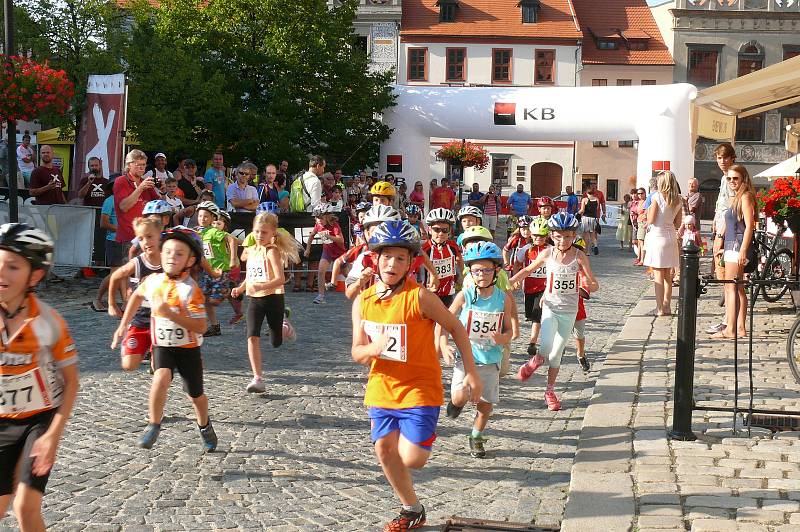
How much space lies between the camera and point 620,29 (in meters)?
62.2

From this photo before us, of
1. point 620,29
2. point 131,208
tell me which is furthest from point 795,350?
point 620,29

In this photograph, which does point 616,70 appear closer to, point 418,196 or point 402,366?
point 418,196

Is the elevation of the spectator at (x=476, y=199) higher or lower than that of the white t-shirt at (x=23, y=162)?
lower

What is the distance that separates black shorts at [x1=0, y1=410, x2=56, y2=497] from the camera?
14.0ft

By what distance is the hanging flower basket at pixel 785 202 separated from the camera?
445 inches

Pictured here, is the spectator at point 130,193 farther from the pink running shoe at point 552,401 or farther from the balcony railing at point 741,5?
the balcony railing at point 741,5

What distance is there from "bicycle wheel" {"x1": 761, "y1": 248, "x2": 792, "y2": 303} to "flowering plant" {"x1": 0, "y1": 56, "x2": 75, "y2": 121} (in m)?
10.0

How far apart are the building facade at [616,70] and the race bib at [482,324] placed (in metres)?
53.2

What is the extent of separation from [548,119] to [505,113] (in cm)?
107

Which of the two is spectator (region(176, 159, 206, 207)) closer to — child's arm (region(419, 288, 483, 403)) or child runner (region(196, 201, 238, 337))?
child runner (region(196, 201, 238, 337))

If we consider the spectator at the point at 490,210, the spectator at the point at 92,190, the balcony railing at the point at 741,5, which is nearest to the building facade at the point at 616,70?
the balcony railing at the point at 741,5

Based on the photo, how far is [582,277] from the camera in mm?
9172

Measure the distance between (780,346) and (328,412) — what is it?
5154 millimetres

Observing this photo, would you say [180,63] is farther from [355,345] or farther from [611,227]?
[611,227]
